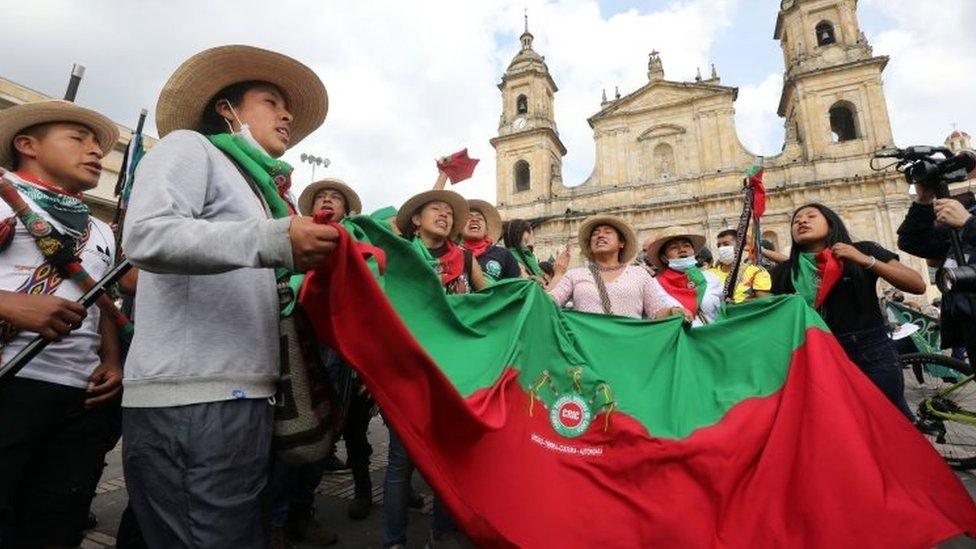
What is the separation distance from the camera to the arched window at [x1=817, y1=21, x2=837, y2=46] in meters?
26.4

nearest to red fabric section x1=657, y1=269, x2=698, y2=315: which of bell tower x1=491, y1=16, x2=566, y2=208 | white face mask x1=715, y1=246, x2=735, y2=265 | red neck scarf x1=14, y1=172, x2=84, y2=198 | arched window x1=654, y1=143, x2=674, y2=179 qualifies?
white face mask x1=715, y1=246, x2=735, y2=265

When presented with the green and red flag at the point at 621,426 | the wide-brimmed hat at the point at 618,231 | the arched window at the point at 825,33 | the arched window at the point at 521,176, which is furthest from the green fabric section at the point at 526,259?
the arched window at the point at 825,33

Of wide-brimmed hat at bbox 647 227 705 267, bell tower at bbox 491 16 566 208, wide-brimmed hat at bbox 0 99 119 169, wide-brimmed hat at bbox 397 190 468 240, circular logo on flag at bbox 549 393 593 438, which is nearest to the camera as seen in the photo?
wide-brimmed hat at bbox 0 99 119 169

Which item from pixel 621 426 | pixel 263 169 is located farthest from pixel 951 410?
pixel 263 169

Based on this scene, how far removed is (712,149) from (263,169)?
30.1 meters

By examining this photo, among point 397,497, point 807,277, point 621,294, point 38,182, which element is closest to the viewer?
point 38,182

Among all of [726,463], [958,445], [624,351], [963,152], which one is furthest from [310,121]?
[958,445]

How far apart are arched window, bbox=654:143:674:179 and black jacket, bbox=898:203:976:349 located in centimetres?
2677

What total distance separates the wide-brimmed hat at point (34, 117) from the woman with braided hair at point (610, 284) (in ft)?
10.1

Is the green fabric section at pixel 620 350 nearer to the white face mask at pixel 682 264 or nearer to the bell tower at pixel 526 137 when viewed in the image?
the white face mask at pixel 682 264

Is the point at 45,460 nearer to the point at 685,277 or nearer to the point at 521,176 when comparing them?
the point at 685,277

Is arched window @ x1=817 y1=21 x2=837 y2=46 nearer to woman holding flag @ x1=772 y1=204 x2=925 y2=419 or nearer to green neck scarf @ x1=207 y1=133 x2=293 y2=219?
woman holding flag @ x1=772 y1=204 x2=925 y2=419

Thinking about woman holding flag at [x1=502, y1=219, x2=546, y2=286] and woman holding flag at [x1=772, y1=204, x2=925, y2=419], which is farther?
woman holding flag at [x1=502, y1=219, x2=546, y2=286]

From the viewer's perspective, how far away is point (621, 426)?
8.35ft
